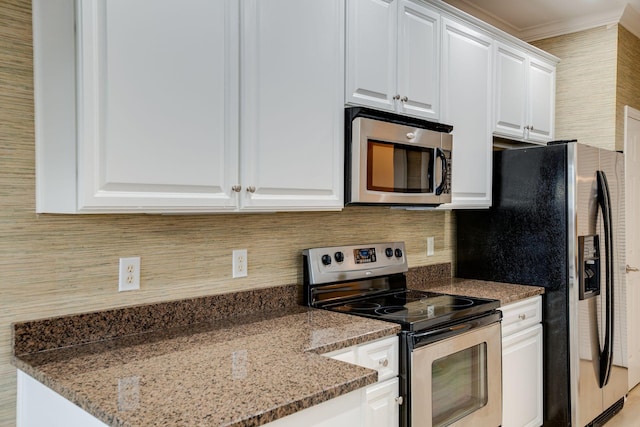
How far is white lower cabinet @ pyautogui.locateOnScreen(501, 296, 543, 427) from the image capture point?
267cm

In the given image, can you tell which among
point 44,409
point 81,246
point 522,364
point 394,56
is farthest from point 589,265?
point 44,409

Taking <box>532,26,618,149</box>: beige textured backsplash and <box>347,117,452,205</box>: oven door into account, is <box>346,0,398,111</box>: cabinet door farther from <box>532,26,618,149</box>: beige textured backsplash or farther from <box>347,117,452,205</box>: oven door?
<box>532,26,618,149</box>: beige textured backsplash

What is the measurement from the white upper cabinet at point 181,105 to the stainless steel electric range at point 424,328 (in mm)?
537

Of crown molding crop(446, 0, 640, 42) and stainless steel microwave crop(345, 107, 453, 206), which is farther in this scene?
crown molding crop(446, 0, 640, 42)

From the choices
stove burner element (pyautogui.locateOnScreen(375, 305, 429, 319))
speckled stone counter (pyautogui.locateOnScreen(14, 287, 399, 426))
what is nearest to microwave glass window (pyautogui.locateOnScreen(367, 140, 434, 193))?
stove burner element (pyautogui.locateOnScreen(375, 305, 429, 319))

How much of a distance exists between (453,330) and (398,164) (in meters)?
0.78

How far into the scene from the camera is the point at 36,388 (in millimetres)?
1478

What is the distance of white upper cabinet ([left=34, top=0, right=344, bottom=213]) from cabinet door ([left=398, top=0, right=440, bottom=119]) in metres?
0.51

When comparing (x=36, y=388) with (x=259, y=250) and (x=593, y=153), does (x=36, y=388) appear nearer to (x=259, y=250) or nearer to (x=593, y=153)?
(x=259, y=250)

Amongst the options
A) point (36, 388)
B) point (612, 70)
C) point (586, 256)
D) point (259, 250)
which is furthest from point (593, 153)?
point (36, 388)

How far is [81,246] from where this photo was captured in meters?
1.72

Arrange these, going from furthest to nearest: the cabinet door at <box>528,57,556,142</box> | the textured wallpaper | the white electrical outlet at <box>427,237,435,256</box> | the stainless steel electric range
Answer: the textured wallpaper, the cabinet door at <box>528,57,556,142</box>, the white electrical outlet at <box>427,237,435,256</box>, the stainless steel electric range

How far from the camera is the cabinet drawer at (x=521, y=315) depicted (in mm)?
2654

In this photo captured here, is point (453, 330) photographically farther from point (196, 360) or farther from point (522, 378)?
point (196, 360)
